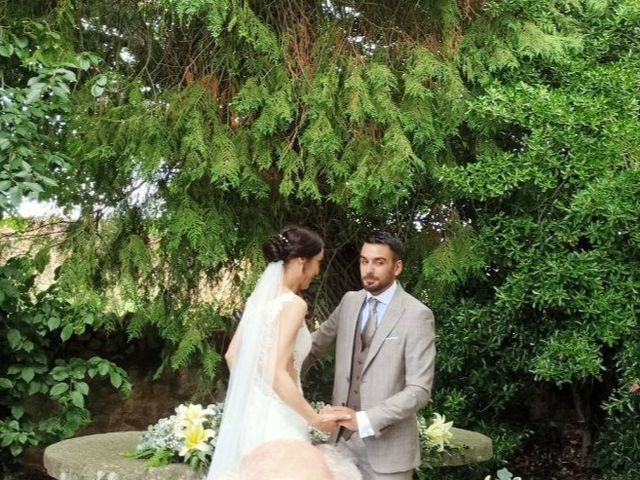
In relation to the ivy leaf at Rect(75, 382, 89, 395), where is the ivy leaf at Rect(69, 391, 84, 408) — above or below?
A: below

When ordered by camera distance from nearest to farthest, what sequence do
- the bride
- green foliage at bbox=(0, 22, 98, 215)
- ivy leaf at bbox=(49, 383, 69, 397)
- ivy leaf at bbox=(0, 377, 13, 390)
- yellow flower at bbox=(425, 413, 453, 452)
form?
the bride, yellow flower at bbox=(425, 413, 453, 452), green foliage at bbox=(0, 22, 98, 215), ivy leaf at bbox=(49, 383, 69, 397), ivy leaf at bbox=(0, 377, 13, 390)

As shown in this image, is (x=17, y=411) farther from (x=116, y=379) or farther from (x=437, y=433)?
(x=437, y=433)

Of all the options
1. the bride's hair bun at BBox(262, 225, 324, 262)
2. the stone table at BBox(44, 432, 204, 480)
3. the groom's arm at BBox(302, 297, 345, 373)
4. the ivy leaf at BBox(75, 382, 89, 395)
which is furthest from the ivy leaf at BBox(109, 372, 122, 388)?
the bride's hair bun at BBox(262, 225, 324, 262)

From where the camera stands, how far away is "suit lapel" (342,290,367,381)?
412 cm

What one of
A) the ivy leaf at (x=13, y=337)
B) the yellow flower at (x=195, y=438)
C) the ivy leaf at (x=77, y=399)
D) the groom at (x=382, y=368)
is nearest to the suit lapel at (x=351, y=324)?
the groom at (x=382, y=368)

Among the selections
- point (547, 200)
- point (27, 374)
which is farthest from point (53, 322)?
point (547, 200)

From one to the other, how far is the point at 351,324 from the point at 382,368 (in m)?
0.26

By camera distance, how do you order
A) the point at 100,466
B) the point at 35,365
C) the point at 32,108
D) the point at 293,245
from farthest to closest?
the point at 35,365, the point at 32,108, the point at 100,466, the point at 293,245

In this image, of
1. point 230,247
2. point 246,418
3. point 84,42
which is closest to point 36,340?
point 230,247

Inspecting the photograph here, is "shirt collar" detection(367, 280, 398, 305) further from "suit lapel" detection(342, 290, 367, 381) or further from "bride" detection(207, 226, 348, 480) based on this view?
"bride" detection(207, 226, 348, 480)

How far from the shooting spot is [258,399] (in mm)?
3879

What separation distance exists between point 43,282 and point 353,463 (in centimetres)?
450

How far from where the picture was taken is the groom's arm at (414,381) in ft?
12.5

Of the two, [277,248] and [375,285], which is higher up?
[277,248]
